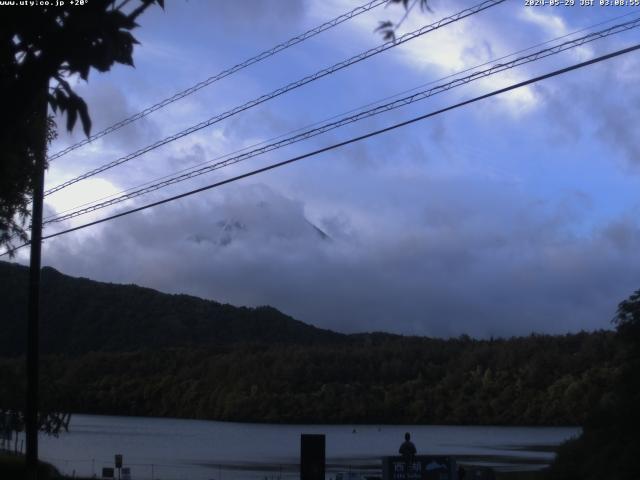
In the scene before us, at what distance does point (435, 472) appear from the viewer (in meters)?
21.5

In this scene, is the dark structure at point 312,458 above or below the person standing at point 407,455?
above

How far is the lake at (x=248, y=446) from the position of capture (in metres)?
53.9

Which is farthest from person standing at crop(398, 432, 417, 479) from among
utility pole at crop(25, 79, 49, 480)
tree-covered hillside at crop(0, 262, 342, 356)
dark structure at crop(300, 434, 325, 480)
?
tree-covered hillside at crop(0, 262, 342, 356)

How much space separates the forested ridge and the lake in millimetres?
3085

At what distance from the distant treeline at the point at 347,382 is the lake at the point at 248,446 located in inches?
105

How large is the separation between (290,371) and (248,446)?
2708 cm

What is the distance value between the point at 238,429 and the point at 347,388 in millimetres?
15351

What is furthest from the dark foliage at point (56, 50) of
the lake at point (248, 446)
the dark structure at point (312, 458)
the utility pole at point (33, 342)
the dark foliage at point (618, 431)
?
the lake at point (248, 446)

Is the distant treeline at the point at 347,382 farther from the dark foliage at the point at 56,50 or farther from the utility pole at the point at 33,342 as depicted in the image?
the dark foliage at the point at 56,50

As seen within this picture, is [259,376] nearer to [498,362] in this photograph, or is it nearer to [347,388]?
[347,388]

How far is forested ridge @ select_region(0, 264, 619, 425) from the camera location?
89688 millimetres

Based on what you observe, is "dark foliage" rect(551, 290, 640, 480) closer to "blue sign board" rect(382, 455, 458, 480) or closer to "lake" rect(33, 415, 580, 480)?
"blue sign board" rect(382, 455, 458, 480)

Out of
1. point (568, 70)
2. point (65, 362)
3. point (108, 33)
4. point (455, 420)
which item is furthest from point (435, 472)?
point (455, 420)

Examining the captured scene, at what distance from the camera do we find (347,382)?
11706 centimetres
